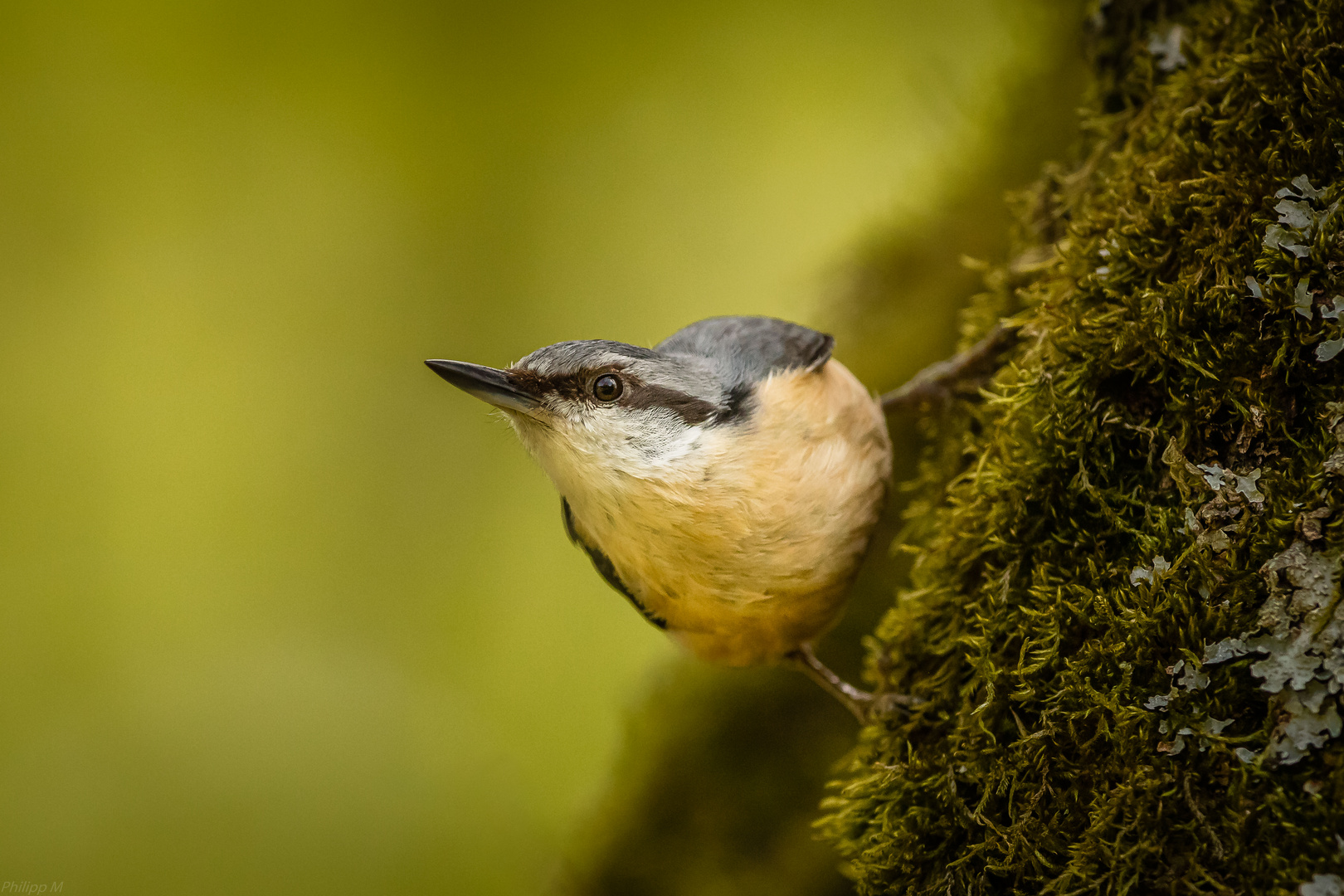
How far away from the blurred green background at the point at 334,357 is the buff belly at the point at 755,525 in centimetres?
169

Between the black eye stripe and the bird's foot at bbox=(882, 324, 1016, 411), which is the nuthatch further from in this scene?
the bird's foot at bbox=(882, 324, 1016, 411)

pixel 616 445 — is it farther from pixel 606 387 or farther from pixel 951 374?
pixel 951 374

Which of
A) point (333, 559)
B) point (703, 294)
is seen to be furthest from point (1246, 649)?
point (333, 559)

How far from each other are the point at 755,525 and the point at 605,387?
0.50 metres

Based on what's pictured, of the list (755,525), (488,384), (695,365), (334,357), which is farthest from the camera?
(334,357)

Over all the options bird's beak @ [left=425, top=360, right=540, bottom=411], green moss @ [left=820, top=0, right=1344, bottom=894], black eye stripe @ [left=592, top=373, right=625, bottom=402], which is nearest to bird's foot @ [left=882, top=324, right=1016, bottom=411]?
green moss @ [left=820, top=0, right=1344, bottom=894]

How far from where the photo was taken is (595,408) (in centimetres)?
194

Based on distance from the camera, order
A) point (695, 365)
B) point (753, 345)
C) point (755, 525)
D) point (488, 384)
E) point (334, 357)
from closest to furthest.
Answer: point (488, 384) < point (755, 525) < point (695, 365) < point (753, 345) < point (334, 357)

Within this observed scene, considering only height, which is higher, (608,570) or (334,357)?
(334,357)

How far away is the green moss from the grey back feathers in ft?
2.03

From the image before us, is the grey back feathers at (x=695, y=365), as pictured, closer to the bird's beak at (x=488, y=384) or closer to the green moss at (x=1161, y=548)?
the bird's beak at (x=488, y=384)

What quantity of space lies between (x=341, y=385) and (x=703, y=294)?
206 centimetres

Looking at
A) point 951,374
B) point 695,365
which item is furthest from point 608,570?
point 951,374

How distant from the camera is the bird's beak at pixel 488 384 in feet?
6.01
